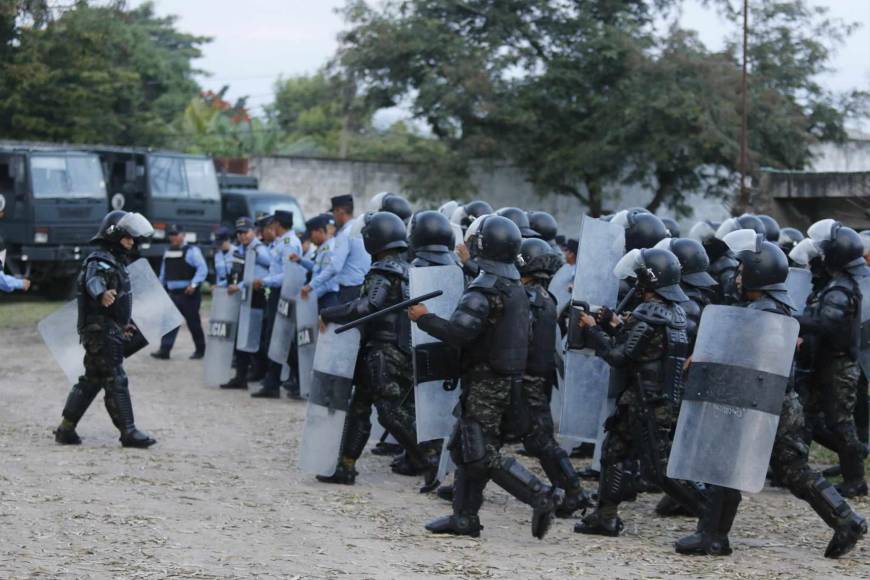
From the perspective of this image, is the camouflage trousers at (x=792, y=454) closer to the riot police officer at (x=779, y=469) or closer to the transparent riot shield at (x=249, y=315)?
the riot police officer at (x=779, y=469)

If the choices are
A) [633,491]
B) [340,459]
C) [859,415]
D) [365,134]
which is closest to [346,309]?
[340,459]

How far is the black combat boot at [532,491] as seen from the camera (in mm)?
6816

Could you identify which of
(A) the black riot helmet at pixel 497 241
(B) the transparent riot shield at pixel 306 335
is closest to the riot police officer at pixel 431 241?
(A) the black riot helmet at pixel 497 241

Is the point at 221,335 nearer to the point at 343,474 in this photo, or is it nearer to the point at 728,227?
the point at 343,474

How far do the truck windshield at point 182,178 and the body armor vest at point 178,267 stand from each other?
27.1ft

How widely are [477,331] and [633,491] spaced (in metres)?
1.75

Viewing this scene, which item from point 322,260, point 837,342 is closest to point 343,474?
point 322,260

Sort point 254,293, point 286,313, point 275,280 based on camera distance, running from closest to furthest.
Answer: point 286,313
point 275,280
point 254,293

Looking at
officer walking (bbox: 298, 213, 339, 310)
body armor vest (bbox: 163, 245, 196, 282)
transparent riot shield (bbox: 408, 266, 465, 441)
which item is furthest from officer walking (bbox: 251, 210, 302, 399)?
transparent riot shield (bbox: 408, 266, 465, 441)

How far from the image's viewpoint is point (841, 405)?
859 cm

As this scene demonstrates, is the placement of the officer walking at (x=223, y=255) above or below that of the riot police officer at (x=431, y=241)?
below

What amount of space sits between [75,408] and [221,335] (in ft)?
12.3

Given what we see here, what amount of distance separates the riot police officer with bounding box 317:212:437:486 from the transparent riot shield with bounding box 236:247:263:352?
4598mm

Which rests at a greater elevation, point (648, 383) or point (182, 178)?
point (182, 178)
